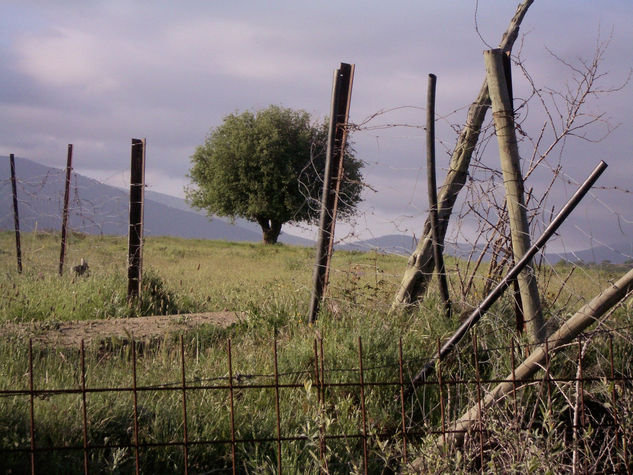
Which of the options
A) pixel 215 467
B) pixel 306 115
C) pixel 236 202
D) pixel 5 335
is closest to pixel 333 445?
pixel 215 467

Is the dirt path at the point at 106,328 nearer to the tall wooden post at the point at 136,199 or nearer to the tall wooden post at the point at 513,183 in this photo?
the tall wooden post at the point at 136,199

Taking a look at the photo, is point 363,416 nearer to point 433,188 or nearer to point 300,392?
point 300,392

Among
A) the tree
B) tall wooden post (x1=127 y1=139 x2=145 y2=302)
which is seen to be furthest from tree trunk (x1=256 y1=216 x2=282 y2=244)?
tall wooden post (x1=127 y1=139 x2=145 y2=302)

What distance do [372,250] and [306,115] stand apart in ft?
102

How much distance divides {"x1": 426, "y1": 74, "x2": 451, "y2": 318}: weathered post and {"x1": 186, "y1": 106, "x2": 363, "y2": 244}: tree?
25387 millimetres

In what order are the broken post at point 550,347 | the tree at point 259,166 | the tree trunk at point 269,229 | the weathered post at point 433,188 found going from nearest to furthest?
1. the broken post at point 550,347
2. the weathered post at point 433,188
3. the tree at point 259,166
4. the tree trunk at point 269,229

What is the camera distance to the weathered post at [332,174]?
6.49 meters

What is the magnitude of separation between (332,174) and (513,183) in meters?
2.02

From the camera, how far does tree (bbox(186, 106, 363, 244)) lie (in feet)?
109

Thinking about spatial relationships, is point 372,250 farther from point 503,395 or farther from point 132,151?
point 132,151

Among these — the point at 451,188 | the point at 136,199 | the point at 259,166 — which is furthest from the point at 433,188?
the point at 259,166

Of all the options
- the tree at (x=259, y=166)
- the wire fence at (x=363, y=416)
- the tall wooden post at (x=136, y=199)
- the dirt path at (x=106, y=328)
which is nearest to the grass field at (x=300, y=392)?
the wire fence at (x=363, y=416)

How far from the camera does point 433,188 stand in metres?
6.32

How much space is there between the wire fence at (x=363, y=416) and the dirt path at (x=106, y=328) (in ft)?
3.49
